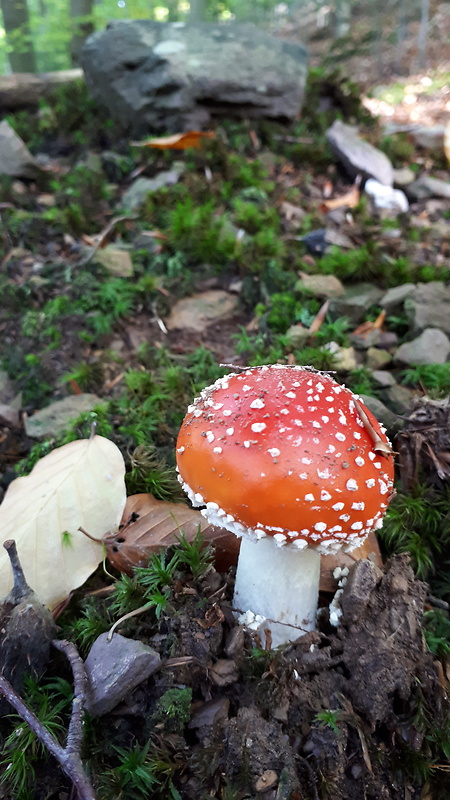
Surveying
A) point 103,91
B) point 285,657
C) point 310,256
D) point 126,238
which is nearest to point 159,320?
point 126,238

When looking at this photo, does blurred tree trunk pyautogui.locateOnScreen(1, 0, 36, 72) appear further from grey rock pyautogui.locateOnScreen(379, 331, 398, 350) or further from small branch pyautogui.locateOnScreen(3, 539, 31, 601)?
small branch pyautogui.locateOnScreen(3, 539, 31, 601)

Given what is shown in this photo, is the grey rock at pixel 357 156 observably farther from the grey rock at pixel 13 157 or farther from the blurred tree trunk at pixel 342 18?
the blurred tree trunk at pixel 342 18

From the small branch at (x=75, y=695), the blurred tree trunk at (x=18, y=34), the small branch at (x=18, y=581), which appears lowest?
the small branch at (x=75, y=695)

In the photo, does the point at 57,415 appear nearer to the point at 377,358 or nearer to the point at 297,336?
the point at 297,336

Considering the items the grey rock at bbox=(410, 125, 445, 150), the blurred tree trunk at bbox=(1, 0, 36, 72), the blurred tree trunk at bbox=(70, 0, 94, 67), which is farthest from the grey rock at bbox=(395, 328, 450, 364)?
the blurred tree trunk at bbox=(1, 0, 36, 72)

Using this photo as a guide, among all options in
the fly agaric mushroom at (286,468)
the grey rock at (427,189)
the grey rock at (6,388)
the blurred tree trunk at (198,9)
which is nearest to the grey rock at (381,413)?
the fly agaric mushroom at (286,468)

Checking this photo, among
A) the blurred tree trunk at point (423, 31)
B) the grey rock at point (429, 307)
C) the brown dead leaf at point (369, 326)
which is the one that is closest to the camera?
the grey rock at point (429, 307)

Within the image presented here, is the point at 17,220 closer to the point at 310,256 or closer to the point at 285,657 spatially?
the point at 310,256
